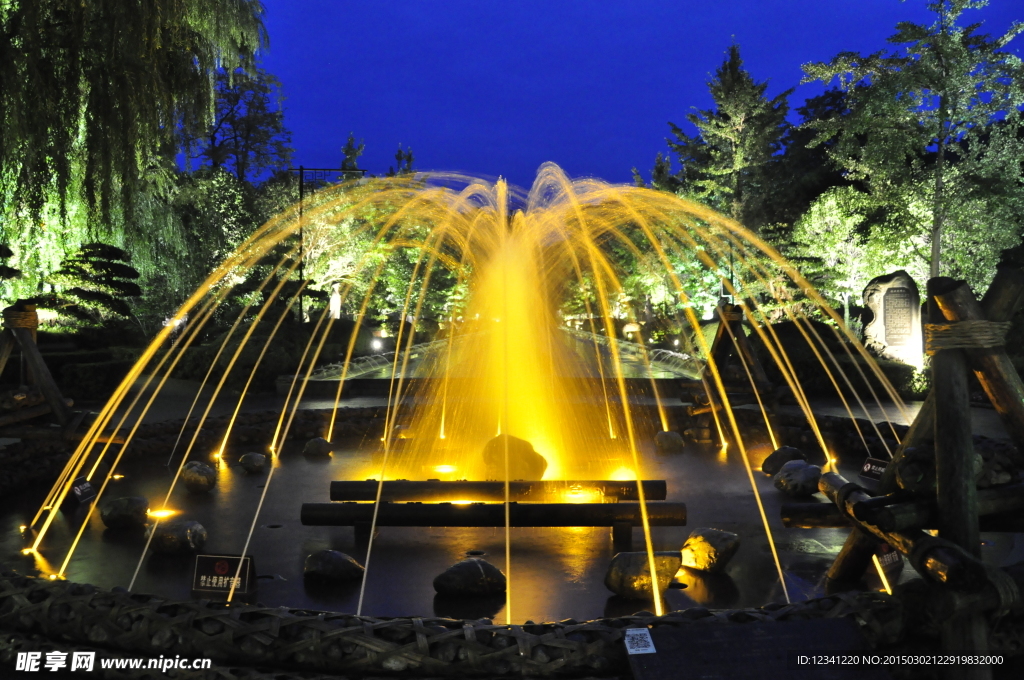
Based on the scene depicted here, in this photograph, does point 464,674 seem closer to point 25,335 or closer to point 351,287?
point 25,335

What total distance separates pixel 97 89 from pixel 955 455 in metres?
12.8

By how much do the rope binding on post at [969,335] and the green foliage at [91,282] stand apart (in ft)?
80.7

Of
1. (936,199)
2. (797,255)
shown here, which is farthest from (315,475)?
(797,255)

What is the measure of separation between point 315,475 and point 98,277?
16.7m

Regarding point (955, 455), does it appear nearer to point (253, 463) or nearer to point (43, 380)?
point (253, 463)

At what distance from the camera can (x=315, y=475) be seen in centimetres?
1122

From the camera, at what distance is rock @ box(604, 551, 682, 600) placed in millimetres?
6141

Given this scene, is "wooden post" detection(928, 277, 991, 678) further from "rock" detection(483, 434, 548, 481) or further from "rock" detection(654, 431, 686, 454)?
"rock" detection(654, 431, 686, 454)

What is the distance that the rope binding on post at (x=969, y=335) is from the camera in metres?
4.78

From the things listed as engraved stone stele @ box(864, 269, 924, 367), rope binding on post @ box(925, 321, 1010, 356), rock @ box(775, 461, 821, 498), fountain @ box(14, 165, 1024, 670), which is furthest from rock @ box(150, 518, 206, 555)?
engraved stone stele @ box(864, 269, 924, 367)

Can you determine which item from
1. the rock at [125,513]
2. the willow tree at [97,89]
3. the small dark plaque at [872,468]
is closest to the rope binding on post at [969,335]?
the small dark plaque at [872,468]

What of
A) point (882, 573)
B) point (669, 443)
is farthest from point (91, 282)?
point (882, 573)

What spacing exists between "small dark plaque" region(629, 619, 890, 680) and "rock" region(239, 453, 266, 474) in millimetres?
8518

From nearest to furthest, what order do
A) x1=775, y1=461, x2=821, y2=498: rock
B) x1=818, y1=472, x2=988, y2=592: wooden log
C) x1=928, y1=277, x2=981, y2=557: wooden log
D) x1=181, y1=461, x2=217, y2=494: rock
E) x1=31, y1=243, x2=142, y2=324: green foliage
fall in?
1. x1=818, y1=472, x2=988, y2=592: wooden log
2. x1=928, y1=277, x2=981, y2=557: wooden log
3. x1=775, y1=461, x2=821, y2=498: rock
4. x1=181, y1=461, x2=217, y2=494: rock
5. x1=31, y1=243, x2=142, y2=324: green foliage
